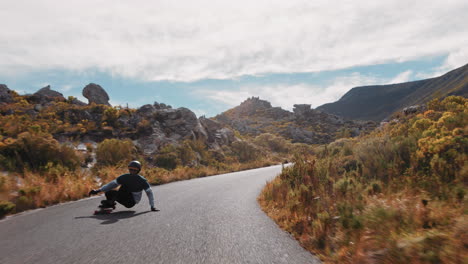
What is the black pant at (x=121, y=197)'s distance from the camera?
7078 mm

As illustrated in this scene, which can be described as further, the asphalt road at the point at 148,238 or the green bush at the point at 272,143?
the green bush at the point at 272,143

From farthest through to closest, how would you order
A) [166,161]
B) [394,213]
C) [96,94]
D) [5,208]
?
[96,94], [166,161], [5,208], [394,213]

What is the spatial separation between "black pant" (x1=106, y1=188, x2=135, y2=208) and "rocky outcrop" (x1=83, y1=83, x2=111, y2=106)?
159ft

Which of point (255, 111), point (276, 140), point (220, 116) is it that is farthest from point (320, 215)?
point (255, 111)

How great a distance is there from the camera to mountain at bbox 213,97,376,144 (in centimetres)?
7938

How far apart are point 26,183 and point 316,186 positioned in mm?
9040

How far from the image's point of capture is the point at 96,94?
170ft

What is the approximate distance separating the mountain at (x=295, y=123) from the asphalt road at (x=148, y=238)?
57.2m

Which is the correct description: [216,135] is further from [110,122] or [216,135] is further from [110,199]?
[110,199]

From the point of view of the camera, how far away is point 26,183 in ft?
29.2

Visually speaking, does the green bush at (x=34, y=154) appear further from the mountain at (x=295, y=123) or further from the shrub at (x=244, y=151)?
the mountain at (x=295, y=123)

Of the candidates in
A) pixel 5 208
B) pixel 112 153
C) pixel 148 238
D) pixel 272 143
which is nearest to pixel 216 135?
pixel 272 143

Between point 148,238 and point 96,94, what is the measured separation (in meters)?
53.9

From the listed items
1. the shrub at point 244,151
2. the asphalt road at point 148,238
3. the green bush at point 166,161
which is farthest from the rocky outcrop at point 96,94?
the asphalt road at point 148,238
